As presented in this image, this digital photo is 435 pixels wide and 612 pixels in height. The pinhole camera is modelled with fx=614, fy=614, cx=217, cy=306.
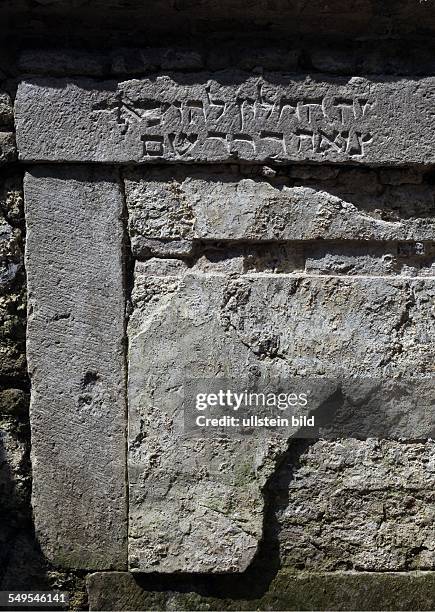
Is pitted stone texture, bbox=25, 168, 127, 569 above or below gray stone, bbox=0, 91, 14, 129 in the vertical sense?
below

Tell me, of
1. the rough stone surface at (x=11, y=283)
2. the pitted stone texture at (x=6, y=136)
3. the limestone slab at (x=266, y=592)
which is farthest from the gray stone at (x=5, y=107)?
the limestone slab at (x=266, y=592)

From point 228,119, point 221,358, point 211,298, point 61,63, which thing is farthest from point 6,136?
point 221,358

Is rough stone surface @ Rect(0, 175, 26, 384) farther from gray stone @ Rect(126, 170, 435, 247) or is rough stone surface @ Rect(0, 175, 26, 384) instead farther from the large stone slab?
gray stone @ Rect(126, 170, 435, 247)

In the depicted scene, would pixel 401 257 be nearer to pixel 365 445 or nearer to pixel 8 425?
pixel 365 445

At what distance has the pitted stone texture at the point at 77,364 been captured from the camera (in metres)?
2.25

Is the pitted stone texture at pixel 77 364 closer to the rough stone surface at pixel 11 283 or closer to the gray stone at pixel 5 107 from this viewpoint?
the rough stone surface at pixel 11 283

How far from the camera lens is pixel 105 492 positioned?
2.29 metres

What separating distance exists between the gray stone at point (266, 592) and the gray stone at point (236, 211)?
1249 millimetres

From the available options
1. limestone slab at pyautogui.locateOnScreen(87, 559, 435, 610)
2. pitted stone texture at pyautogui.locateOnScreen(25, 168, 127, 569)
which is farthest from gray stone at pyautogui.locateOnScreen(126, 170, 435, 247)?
limestone slab at pyautogui.locateOnScreen(87, 559, 435, 610)

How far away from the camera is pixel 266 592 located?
229 cm

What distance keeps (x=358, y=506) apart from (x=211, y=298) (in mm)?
959

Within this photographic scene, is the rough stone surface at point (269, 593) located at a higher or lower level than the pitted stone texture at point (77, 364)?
lower

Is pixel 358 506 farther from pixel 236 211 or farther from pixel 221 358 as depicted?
pixel 236 211

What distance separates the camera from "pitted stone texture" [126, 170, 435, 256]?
7.39 ft
